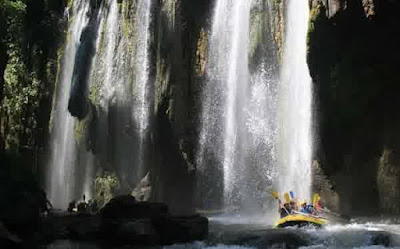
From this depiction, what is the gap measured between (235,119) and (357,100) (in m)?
8.16

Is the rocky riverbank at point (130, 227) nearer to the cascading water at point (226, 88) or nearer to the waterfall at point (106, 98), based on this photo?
the cascading water at point (226, 88)

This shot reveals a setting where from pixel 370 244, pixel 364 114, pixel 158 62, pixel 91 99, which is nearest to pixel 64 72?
pixel 91 99

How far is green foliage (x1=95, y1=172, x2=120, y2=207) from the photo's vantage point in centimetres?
3225

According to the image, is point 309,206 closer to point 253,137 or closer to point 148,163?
point 253,137

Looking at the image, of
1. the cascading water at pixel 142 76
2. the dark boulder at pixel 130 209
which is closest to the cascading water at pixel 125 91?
the cascading water at pixel 142 76

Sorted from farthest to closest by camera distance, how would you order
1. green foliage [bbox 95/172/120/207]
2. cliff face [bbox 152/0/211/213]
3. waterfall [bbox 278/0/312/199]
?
green foliage [bbox 95/172/120/207] → cliff face [bbox 152/0/211/213] → waterfall [bbox 278/0/312/199]

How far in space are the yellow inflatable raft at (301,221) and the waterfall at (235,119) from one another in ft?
29.0

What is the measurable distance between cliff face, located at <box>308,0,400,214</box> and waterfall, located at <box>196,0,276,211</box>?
493cm

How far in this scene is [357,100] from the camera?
23.0 metres

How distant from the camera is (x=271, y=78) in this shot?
94.5 feet

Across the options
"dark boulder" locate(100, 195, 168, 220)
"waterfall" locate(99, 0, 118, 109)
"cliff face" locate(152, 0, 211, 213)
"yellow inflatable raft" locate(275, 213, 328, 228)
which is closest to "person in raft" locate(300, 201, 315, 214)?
"yellow inflatable raft" locate(275, 213, 328, 228)

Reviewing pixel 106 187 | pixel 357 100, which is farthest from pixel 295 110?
pixel 106 187

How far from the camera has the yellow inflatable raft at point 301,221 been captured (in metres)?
18.4

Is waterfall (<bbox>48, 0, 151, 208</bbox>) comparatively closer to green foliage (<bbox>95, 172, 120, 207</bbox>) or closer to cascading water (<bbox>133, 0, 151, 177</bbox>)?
cascading water (<bbox>133, 0, 151, 177</bbox>)
